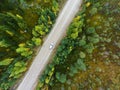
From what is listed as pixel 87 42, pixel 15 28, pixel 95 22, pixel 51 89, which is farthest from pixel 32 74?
pixel 95 22

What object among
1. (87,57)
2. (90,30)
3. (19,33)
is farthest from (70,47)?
(19,33)

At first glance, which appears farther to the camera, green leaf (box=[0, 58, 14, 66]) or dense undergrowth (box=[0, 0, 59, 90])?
dense undergrowth (box=[0, 0, 59, 90])

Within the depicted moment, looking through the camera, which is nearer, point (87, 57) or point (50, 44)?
point (87, 57)

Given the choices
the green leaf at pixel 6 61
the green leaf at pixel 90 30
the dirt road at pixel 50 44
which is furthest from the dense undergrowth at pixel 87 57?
the green leaf at pixel 6 61

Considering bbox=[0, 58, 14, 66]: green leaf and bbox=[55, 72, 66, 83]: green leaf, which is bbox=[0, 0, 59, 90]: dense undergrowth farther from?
bbox=[55, 72, 66, 83]: green leaf

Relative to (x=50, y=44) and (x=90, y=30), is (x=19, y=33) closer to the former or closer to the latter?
(x=50, y=44)

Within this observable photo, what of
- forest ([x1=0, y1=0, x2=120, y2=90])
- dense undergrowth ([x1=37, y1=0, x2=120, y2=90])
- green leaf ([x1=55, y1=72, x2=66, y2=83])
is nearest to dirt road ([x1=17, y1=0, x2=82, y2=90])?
forest ([x1=0, y1=0, x2=120, y2=90])

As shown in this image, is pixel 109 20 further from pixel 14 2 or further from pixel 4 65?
pixel 4 65
